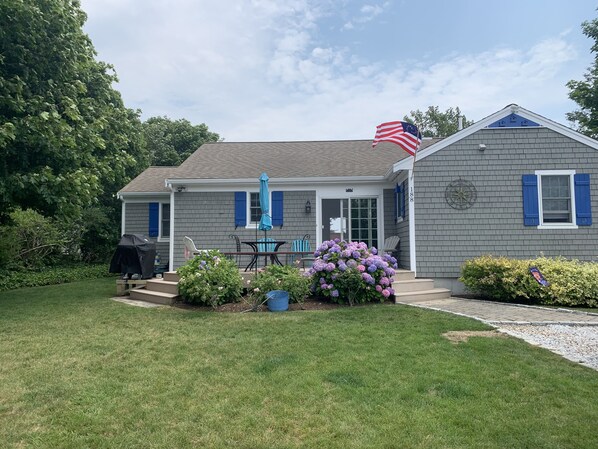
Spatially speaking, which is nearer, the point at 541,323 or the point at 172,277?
the point at 541,323

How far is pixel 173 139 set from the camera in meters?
27.3

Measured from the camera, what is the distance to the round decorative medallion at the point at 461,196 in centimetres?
938

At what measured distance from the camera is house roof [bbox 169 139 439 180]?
11414 millimetres

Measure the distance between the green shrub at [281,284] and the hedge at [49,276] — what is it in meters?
8.34

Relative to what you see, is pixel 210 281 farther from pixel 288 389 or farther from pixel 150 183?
pixel 150 183

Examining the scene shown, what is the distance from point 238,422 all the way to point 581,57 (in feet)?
65.7

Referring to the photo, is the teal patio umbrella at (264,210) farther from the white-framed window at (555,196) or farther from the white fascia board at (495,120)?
the white-framed window at (555,196)

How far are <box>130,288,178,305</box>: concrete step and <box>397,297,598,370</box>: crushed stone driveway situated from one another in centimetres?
453

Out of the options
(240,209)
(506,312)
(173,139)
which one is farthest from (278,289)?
(173,139)

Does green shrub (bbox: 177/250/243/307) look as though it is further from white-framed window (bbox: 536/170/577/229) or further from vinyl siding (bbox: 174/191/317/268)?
white-framed window (bbox: 536/170/577/229)

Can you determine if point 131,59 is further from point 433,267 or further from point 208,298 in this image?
point 433,267

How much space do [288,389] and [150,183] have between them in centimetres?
1208

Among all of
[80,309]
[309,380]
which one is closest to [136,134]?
[80,309]

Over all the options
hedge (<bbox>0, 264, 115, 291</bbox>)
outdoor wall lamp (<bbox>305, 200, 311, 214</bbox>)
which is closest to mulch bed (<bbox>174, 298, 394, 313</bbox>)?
outdoor wall lamp (<bbox>305, 200, 311, 214</bbox>)
